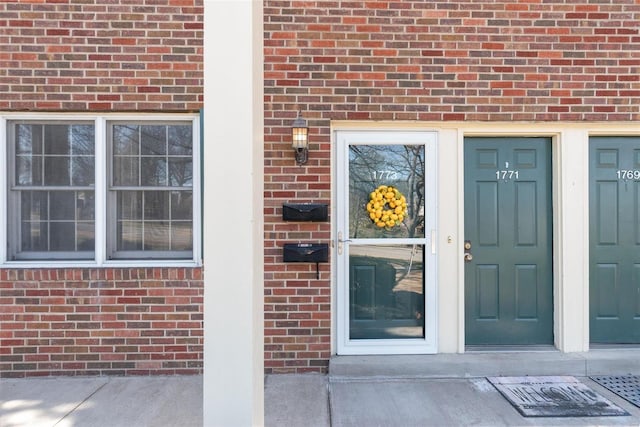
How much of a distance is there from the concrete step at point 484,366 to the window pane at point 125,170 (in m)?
2.57

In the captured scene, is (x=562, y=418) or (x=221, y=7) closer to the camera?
(x=221, y=7)

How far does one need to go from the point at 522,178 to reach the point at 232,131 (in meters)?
3.28

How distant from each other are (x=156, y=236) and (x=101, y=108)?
1288 millimetres

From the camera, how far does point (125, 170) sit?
391cm

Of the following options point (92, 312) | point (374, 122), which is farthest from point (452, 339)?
point (92, 312)

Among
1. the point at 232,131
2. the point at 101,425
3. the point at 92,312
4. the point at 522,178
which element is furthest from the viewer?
the point at 522,178

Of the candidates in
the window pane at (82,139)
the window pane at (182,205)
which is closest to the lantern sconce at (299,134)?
the window pane at (182,205)

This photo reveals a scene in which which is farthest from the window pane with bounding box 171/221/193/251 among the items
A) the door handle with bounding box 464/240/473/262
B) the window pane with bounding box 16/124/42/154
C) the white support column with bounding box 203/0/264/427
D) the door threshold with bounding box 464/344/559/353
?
the door threshold with bounding box 464/344/559/353

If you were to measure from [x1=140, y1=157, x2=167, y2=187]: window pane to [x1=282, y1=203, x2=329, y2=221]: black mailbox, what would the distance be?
48.6 inches

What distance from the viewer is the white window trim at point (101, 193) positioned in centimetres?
378

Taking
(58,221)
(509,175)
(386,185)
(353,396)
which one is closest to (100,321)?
(58,221)

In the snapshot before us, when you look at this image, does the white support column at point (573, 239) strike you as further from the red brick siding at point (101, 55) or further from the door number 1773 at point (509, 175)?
the red brick siding at point (101, 55)

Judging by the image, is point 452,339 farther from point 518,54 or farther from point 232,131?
point 232,131

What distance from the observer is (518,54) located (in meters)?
3.82
